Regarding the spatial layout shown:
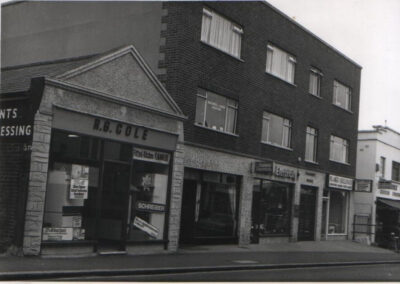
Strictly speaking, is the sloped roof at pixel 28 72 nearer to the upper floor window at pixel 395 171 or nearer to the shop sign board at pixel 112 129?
the shop sign board at pixel 112 129

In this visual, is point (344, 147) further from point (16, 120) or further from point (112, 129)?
point (16, 120)

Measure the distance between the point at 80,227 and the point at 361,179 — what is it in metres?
20.3

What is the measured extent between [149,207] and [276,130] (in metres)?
9.06

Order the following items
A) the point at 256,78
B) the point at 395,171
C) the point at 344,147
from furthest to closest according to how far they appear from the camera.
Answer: the point at 395,171 < the point at 344,147 < the point at 256,78

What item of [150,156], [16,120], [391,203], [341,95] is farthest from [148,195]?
[391,203]

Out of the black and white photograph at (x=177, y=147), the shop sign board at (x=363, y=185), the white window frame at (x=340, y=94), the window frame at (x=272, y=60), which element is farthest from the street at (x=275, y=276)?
the white window frame at (x=340, y=94)

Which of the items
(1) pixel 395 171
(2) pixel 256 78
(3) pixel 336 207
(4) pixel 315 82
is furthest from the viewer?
(1) pixel 395 171

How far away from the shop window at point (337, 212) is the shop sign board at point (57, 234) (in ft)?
57.5

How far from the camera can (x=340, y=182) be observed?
28031 millimetres

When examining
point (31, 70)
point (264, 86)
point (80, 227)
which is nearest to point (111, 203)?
point (80, 227)

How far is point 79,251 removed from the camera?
13508mm

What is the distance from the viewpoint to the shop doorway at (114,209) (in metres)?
14.6

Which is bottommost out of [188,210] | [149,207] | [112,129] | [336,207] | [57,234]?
[57,234]

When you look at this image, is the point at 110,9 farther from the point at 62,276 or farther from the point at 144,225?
the point at 62,276
